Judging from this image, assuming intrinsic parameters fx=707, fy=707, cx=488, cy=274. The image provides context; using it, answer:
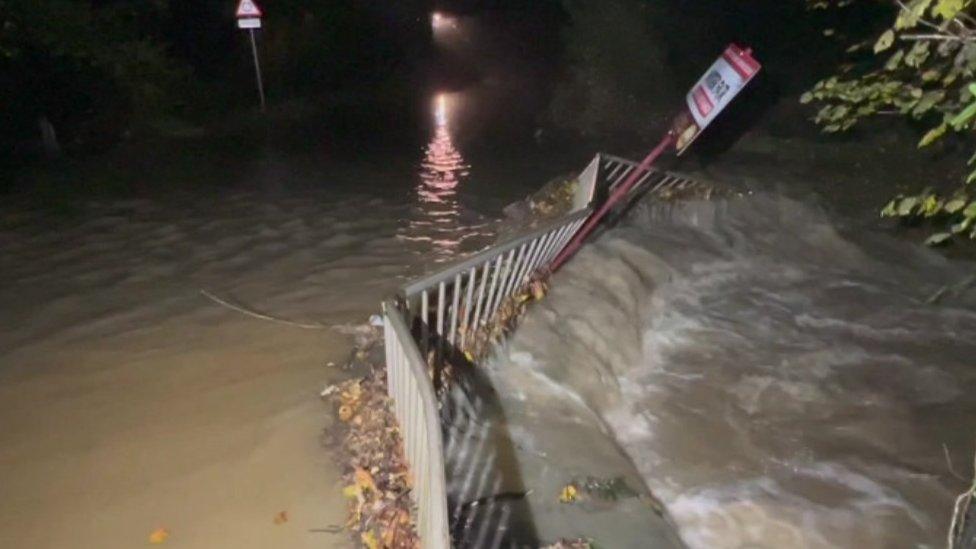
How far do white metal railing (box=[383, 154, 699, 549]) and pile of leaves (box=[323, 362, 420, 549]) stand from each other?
10 cm

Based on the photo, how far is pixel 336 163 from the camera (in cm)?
1200

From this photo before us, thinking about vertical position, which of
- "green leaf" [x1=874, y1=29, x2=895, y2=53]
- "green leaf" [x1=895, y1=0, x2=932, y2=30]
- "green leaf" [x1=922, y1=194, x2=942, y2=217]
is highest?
"green leaf" [x1=895, y1=0, x2=932, y2=30]

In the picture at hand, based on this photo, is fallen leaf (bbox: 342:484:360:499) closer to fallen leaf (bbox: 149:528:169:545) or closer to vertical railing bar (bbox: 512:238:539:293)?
fallen leaf (bbox: 149:528:169:545)

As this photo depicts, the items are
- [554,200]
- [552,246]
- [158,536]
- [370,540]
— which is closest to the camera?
[370,540]

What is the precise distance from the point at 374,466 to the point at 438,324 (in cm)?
118

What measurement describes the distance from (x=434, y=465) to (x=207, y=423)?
7.64ft

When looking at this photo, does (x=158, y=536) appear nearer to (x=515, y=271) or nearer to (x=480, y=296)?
(x=480, y=296)

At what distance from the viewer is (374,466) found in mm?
3742

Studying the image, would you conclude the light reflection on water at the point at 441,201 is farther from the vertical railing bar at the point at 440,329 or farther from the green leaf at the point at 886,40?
the green leaf at the point at 886,40

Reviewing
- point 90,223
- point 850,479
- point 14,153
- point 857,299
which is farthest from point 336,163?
point 850,479

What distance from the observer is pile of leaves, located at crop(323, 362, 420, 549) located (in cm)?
331

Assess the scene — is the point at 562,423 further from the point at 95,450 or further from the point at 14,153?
the point at 14,153

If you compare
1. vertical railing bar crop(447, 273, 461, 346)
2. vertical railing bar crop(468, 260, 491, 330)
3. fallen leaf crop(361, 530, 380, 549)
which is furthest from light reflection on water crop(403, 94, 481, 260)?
fallen leaf crop(361, 530, 380, 549)

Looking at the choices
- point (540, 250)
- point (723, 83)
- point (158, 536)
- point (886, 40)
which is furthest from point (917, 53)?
point (158, 536)
